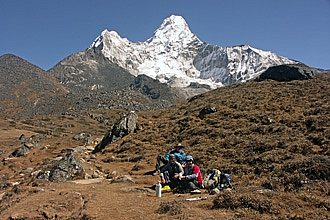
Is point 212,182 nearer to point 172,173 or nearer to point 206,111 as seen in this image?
point 172,173

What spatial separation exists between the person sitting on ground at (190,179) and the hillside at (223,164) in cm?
122

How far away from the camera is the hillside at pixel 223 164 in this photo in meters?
13.8

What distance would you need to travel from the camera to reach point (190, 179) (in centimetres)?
1820

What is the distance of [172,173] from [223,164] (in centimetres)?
688

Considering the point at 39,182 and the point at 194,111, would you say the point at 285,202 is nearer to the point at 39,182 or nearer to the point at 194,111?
the point at 39,182

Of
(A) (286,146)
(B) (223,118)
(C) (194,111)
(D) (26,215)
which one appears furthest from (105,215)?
(C) (194,111)

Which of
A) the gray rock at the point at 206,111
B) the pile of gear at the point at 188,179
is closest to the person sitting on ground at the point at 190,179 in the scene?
the pile of gear at the point at 188,179

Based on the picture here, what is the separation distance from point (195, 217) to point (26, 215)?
277 inches

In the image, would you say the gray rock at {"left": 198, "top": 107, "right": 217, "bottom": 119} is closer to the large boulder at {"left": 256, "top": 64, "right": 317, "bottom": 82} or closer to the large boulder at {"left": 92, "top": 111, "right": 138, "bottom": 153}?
the large boulder at {"left": 92, "top": 111, "right": 138, "bottom": 153}

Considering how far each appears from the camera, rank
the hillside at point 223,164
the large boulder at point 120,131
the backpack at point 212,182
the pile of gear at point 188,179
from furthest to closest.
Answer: the large boulder at point 120,131 → the backpack at point 212,182 → the pile of gear at point 188,179 → the hillside at point 223,164

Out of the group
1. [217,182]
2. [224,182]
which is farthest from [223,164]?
[217,182]

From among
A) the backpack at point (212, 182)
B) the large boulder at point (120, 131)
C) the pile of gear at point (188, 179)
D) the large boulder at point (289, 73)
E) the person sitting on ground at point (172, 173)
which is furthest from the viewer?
the large boulder at point (289, 73)

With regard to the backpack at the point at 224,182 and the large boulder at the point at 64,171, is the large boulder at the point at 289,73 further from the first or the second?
the backpack at the point at 224,182

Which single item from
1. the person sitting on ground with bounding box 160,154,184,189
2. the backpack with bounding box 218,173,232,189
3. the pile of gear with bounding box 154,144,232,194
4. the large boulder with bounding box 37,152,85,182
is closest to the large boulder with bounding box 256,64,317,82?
A: the large boulder with bounding box 37,152,85,182
